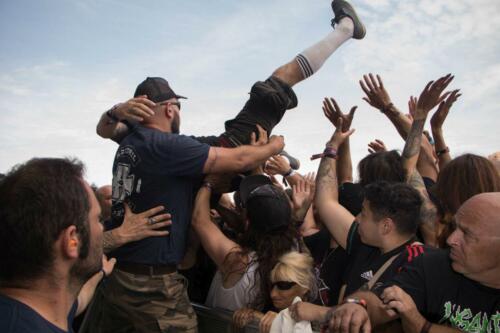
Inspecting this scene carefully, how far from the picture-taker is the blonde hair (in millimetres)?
2920

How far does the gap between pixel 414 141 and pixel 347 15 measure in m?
1.58

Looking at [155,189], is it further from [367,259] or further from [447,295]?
[447,295]

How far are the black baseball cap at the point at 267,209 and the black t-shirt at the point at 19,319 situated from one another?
1.67 m

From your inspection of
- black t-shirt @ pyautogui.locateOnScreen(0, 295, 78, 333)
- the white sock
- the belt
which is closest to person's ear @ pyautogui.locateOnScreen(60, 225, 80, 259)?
black t-shirt @ pyautogui.locateOnScreen(0, 295, 78, 333)

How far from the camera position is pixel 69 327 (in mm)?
1942

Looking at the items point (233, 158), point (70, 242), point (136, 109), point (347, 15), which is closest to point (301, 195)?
point (233, 158)

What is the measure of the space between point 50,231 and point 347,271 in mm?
1924

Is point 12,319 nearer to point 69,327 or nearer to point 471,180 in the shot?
point 69,327

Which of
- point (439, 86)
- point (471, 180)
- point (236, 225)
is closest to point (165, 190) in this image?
point (236, 225)

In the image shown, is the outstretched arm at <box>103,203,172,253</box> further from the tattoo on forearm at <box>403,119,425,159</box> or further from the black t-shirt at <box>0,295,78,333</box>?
the tattoo on forearm at <box>403,119,425,159</box>

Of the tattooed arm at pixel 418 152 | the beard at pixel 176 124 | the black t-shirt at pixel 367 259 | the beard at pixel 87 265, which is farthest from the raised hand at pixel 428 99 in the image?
the beard at pixel 87 265

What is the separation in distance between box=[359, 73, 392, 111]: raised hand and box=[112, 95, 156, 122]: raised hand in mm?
2141

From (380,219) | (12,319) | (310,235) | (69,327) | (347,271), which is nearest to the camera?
(12,319)

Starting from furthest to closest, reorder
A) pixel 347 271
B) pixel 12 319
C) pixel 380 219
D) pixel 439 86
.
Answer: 1. pixel 439 86
2. pixel 347 271
3. pixel 380 219
4. pixel 12 319
